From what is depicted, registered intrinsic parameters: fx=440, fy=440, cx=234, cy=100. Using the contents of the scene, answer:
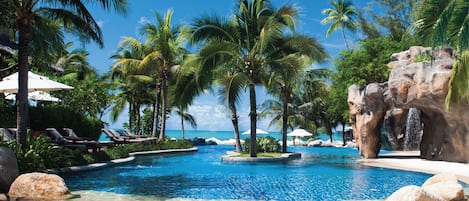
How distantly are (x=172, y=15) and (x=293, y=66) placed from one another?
12.2 meters

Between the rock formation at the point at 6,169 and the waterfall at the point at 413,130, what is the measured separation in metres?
19.8

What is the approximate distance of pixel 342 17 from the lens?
127 feet

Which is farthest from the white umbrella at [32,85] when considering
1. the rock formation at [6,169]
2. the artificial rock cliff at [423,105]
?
the artificial rock cliff at [423,105]

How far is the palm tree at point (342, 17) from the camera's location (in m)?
38.9

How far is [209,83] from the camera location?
19.0 metres

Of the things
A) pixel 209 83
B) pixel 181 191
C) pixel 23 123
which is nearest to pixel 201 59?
pixel 209 83

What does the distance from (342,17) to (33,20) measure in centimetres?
3126

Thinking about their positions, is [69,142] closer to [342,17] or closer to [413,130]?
[413,130]

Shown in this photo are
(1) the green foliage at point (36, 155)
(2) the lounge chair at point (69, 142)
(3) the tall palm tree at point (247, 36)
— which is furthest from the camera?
(3) the tall palm tree at point (247, 36)

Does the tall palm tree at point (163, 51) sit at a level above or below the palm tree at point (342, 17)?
below

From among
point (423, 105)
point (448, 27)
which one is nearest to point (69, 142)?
point (448, 27)

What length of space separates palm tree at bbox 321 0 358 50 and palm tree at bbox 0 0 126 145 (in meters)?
29.2

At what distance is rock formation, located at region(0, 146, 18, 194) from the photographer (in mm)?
8148

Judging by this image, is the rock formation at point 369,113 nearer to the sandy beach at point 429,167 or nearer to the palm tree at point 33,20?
the sandy beach at point 429,167
